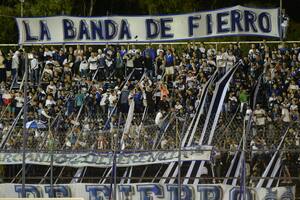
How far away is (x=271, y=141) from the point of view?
2981 centimetres

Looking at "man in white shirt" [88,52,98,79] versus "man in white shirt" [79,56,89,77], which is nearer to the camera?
"man in white shirt" [88,52,98,79]

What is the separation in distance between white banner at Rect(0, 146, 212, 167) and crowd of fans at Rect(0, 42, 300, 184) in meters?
1.16

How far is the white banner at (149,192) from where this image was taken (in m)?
29.0

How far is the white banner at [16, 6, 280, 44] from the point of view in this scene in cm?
3688

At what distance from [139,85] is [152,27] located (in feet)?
14.0

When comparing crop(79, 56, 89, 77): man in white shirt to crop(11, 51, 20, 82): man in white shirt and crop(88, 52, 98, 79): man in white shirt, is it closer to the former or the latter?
crop(88, 52, 98, 79): man in white shirt

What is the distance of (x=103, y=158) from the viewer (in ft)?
100

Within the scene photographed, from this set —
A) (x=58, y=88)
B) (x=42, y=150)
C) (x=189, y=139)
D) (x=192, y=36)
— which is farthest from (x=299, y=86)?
(x=42, y=150)

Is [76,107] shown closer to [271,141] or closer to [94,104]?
[94,104]

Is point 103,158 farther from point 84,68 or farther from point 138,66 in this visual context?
point 84,68

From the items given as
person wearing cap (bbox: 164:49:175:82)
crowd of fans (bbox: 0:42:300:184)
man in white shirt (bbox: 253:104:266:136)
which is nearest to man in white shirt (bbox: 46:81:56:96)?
crowd of fans (bbox: 0:42:300:184)

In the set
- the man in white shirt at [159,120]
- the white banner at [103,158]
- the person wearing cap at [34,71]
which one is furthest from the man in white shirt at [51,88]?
the white banner at [103,158]

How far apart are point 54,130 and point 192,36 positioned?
704cm

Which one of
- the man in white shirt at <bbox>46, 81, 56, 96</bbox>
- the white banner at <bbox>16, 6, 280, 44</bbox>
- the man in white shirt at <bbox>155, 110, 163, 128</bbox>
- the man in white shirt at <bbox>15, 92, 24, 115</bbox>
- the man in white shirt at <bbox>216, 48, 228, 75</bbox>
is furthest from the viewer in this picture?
the man in white shirt at <bbox>46, 81, 56, 96</bbox>
